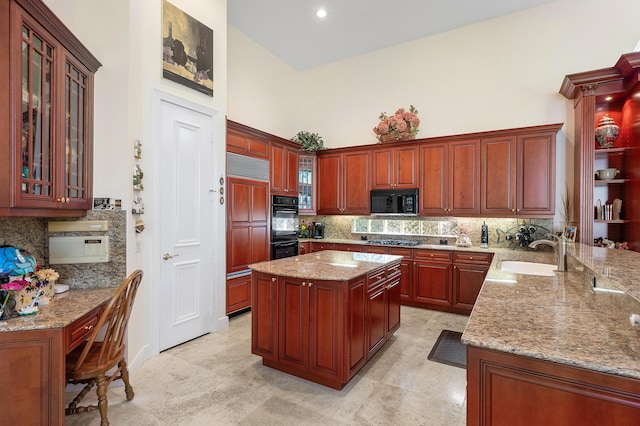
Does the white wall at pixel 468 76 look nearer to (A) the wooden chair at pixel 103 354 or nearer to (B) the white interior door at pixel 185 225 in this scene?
→ (B) the white interior door at pixel 185 225

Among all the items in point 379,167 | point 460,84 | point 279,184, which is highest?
point 460,84

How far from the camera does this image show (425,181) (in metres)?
4.84

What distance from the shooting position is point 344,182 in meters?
5.62

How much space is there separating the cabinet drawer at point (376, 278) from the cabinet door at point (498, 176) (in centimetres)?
232

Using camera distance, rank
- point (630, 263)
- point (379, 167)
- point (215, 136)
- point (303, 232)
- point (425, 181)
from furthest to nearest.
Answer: point (303, 232)
point (379, 167)
point (425, 181)
point (215, 136)
point (630, 263)

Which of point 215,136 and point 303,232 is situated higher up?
point 215,136

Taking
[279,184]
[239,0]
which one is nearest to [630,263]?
[279,184]

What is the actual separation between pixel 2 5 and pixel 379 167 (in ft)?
15.0

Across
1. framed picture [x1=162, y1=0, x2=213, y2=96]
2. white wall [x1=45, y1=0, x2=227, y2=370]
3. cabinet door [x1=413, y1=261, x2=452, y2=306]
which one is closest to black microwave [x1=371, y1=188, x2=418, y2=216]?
cabinet door [x1=413, y1=261, x2=452, y2=306]

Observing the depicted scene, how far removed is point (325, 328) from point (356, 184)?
11.3ft

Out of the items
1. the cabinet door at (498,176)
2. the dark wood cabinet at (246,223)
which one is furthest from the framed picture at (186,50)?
the cabinet door at (498,176)

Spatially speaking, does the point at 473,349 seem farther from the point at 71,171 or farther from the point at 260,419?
the point at 71,171

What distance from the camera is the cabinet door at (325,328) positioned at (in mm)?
2400

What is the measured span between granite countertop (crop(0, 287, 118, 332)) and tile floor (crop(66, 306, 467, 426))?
84 cm
